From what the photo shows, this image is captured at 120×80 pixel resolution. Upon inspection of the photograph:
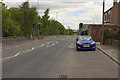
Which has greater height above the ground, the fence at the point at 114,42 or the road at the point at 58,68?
the fence at the point at 114,42

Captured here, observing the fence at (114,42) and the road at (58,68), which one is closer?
the road at (58,68)

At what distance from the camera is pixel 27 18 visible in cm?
4441

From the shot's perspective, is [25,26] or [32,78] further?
[25,26]

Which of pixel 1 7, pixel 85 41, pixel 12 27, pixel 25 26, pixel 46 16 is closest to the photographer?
pixel 85 41

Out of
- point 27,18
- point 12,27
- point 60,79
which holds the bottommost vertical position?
point 60,79

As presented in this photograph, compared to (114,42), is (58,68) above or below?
below

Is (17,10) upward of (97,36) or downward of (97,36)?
upward

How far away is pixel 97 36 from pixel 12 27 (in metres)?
19.4

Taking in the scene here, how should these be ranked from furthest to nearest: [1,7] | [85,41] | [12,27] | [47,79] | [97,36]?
[97,36] < [12,27] < [1,7] < [85,41] < [47,79]

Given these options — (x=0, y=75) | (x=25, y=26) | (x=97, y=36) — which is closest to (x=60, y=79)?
(x=0, y=75)

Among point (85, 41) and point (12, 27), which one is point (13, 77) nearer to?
point (85, 41)

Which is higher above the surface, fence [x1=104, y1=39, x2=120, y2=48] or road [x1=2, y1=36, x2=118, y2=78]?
fence [x1=104, y1=39, x2=120, y2=48]

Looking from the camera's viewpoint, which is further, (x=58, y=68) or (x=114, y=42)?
(x=114, y=42)

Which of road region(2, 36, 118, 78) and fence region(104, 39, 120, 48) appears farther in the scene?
fence region(104, 39, 120, 48)
